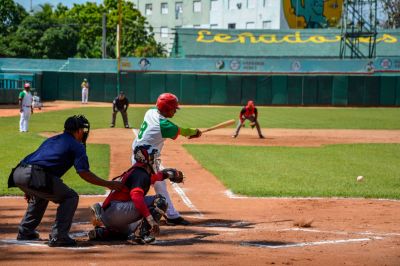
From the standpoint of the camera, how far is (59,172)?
8562 mm

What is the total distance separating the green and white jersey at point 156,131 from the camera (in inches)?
385

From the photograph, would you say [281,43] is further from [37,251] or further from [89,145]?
[37,251]

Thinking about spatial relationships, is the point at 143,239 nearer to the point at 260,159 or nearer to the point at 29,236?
the point at 29,236

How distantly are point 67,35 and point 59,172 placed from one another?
76584 mm

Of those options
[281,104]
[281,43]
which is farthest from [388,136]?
[281,43]

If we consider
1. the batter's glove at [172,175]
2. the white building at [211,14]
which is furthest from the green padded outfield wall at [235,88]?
the batter's glove at [172,175]

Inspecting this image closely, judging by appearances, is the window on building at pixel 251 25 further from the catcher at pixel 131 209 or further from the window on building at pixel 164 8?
the catcher at pixel 131 209

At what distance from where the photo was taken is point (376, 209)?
12180mm

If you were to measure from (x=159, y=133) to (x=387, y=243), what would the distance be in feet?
11.0

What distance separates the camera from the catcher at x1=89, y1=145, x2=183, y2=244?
8.84m

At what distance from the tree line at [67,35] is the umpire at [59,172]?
6912cm

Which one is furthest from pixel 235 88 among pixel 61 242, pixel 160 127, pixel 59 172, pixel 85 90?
pixel 61 242

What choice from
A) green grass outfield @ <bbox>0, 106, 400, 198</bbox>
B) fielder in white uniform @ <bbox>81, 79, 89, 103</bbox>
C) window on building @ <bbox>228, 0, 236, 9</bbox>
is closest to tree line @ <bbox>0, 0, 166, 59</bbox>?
window on building @ <bbox>228, 0, 236, 9</bbox>

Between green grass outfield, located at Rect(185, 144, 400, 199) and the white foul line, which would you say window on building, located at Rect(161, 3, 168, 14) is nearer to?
green grass outfield, located at Rect(185, 144, 400, 199)
